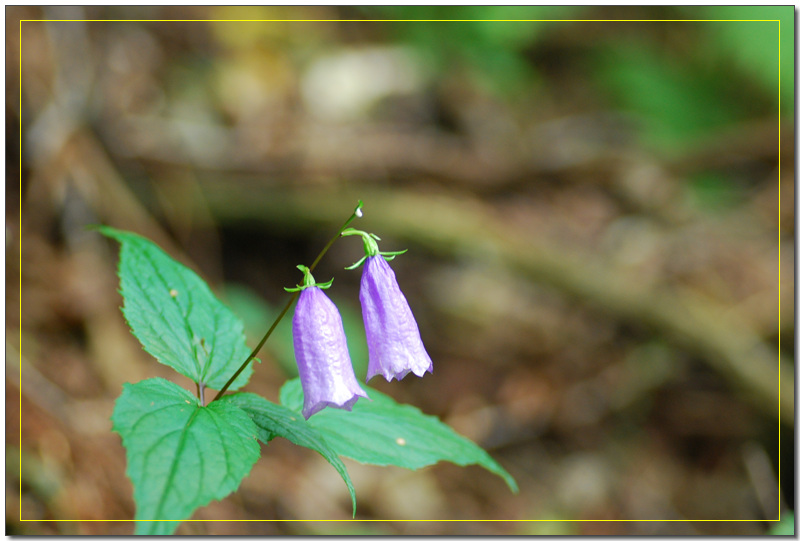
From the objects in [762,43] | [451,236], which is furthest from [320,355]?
→ [762,43]

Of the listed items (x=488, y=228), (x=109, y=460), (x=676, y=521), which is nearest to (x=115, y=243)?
(x=109, y=460)

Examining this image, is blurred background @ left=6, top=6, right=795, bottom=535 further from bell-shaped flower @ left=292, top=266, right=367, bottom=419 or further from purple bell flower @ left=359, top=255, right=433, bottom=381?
purple bell flower @ left=359, top=255, right=433, bottom=381

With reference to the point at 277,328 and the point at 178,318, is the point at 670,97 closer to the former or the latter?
the point at 277,328

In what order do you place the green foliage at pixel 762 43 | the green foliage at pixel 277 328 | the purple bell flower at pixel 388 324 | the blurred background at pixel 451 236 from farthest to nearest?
1. the green foliage at pixel 762 43
2. the green foliage at pixel 277 328
3. the blurred background at pixel 451 236
4. the purple bell flower at pixel 388 324

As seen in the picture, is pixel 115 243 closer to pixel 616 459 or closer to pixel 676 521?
pixel 616 459

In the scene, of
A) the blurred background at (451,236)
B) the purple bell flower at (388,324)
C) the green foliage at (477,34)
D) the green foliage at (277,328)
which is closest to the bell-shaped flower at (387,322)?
the purple bell flower at (388,324)

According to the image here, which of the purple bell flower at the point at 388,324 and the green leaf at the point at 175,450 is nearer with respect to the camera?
the green leaf at the point at 175,450

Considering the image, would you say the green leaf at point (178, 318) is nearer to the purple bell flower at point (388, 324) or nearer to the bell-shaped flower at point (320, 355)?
the bell-shaped flower at point (320, 355)
